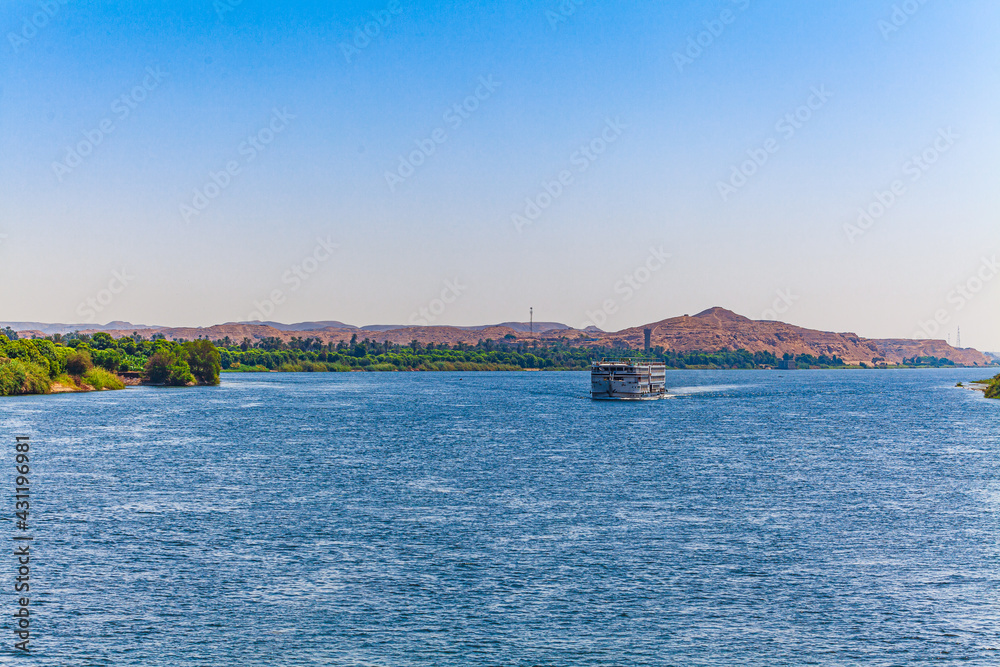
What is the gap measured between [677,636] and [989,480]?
52.8 metres

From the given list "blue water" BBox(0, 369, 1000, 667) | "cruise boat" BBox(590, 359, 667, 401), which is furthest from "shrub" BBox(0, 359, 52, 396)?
"cruise boat" BBox(590, 359, 667, 401)

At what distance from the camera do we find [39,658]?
31.0 m

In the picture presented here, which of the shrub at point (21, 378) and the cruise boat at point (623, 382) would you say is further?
the shrub at point (21, 378)

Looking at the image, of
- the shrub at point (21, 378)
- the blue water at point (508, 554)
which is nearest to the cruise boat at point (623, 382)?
the blue water at point (508, 554)

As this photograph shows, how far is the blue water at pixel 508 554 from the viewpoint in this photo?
3294cm

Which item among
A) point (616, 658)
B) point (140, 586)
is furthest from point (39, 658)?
point (616, 658)

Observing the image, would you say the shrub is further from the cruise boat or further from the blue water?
the cruise boat

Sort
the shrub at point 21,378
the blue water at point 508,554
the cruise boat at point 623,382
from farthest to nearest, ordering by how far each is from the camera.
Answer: the shrub at point 21,378 < the cruise boat at point 623,382 < the blue water at point 508,554

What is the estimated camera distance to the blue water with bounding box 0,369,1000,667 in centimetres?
3294

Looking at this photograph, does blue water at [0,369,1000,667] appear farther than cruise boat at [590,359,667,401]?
No

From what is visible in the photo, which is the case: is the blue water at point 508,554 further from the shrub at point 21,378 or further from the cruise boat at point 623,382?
the shrub at point 21,378

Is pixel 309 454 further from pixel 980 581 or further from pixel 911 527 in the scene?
pixel 980 581

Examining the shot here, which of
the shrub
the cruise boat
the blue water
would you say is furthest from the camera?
the shrub

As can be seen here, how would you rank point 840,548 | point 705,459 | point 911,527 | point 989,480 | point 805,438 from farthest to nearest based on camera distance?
point 805,438 < point 705,459 < point 989,480 < point 911,527 < point 840,548
